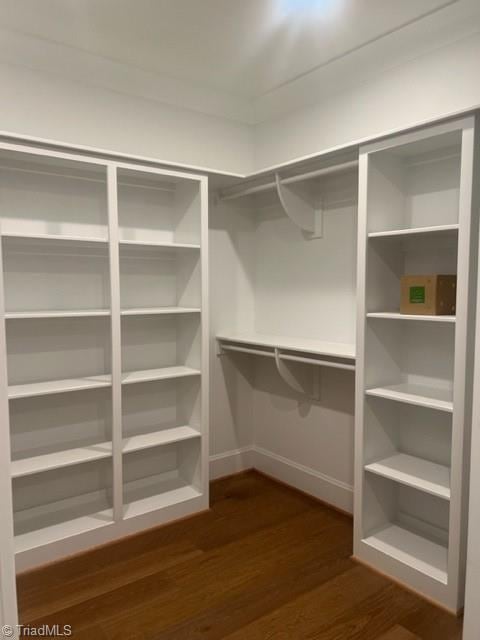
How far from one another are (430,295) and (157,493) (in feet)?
7.04

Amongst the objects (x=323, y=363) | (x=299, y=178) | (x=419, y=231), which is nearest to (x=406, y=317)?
(x=419, y=231)

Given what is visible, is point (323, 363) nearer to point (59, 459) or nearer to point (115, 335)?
point (115, 335)

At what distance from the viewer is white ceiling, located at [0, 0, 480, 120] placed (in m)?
2.25

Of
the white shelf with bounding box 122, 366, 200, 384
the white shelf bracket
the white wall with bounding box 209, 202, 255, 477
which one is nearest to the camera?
the white shelf with bounding box 122, 366, 200, 384

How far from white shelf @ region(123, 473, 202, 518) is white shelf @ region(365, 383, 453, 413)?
4.80 ft

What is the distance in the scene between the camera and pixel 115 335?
106 inches

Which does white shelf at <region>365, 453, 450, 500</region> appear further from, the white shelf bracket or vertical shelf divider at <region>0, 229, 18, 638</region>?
vertical shelf divider at <region>0, 229, 18, 638</region>

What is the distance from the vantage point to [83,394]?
2930mm

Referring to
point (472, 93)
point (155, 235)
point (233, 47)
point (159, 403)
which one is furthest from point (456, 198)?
point (159, 403)

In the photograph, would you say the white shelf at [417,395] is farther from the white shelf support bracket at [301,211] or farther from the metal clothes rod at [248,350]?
the white shelf support bracket at [301,211]

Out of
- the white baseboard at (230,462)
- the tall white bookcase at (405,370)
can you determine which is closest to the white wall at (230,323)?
the white baseboard at (230,462)

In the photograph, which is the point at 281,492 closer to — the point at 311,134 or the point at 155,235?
the point at 155,235

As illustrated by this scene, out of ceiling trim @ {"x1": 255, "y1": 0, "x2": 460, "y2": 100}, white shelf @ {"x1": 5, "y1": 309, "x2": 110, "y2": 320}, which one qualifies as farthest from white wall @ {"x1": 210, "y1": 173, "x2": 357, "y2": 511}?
white shelf @ {"x1": 5, "y1": 309, "x2": 110, "y2": 320}

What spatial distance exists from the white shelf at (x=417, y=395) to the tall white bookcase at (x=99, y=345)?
1.18m
